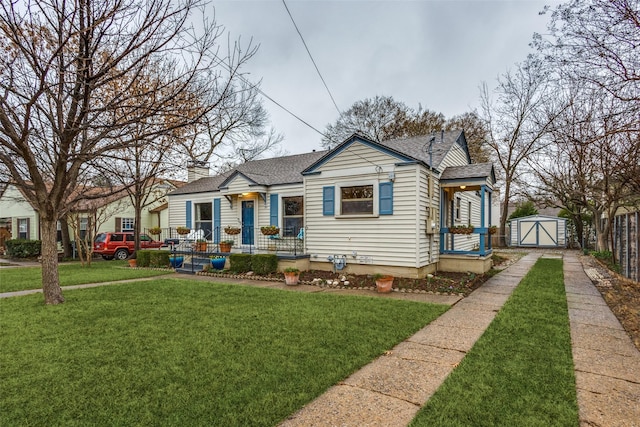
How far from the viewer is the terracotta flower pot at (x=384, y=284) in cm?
820

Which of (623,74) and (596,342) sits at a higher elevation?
(623,74)

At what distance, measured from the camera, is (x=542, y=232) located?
24891 millimetres

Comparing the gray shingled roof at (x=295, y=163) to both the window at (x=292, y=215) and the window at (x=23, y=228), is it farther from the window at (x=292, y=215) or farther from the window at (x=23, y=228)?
the window at (x=23, y=228)

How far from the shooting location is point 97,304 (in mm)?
6805

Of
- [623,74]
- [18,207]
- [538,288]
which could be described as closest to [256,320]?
[538,288]

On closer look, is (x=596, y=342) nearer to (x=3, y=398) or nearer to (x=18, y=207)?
(x=3, y=398)

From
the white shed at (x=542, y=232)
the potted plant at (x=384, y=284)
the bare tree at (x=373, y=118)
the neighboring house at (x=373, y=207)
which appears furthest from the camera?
the bare tree at (x=373, y=118)

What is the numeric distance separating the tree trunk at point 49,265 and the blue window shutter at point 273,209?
6.81m

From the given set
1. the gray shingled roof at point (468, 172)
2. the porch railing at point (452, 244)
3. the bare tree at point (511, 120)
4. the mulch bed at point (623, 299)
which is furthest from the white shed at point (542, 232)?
the gray shingled roof at point (468, 172)

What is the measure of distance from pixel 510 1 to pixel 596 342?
7.84m

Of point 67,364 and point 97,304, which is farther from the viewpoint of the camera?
point 97,304

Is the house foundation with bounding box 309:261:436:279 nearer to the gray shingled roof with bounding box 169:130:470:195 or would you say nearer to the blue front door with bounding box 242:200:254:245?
the gray shingled roof with bounding box 169:130:470:195

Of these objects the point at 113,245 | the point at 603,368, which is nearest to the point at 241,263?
the point at 603,368

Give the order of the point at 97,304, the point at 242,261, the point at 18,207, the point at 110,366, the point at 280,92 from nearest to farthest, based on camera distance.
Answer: the point at 110,366 < the point at 97,304 < the point at 280,92 < the point at 242,261 < the point at 18,207
